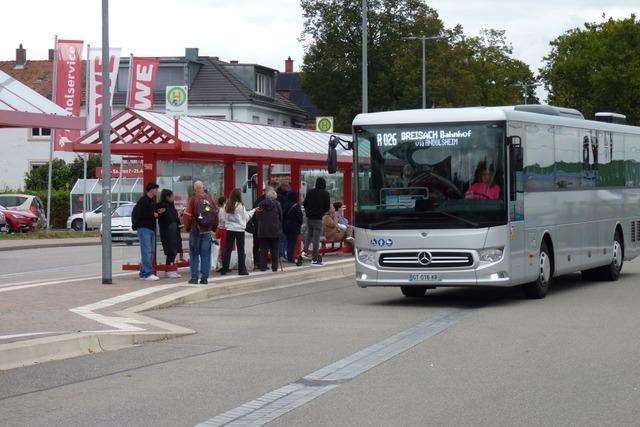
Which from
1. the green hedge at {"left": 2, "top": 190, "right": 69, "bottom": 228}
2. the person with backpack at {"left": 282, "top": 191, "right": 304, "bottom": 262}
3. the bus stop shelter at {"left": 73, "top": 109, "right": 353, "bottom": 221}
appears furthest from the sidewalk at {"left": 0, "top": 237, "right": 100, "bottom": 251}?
the person with backpack at {"left": 282, "top": 191, "right": 304, "bottom": 262}

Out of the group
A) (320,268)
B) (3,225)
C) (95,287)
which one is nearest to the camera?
(95,287)

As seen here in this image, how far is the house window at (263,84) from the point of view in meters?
81.4

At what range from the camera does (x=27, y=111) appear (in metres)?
14.6

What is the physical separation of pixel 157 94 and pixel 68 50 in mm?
34576

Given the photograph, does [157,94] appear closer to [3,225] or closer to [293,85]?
[3,225]

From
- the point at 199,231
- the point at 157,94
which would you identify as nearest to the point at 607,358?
the point at 199,231

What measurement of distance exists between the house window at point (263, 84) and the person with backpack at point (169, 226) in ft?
193

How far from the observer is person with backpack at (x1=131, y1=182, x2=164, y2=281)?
22.0 m

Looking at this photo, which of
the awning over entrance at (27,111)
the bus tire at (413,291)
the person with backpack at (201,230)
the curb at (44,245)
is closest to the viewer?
the awning over entrance at (27,111)

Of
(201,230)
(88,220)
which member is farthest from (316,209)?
(88,220)

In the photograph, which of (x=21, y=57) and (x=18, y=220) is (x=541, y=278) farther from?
(x=21, y=57)

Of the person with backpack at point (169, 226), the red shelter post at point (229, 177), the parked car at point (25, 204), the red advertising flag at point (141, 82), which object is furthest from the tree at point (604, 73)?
the person with backpack at point (169, 226)

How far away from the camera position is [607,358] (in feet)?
39.9

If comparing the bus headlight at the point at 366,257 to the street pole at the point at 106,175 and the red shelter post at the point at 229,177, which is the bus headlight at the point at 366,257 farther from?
the red shelter post at the point at 229,177
